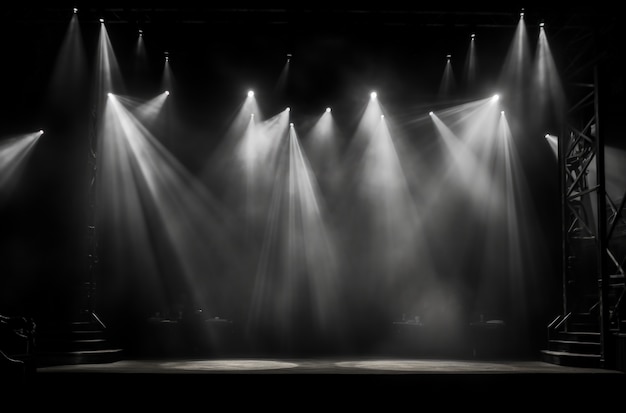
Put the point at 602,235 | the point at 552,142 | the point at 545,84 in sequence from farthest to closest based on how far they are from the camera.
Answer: the point at 552,142 → the point at 545,84 → the point at 602,235

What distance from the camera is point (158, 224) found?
12.6 metres

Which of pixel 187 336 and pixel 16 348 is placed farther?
pixel 187 336

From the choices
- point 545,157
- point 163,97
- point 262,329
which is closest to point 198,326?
point 262,329

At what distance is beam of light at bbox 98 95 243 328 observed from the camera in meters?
12.3

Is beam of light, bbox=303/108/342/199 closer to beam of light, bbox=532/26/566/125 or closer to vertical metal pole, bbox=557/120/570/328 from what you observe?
beam of light, bbox=532/26/566/125

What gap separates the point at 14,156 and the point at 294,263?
20.4 feet

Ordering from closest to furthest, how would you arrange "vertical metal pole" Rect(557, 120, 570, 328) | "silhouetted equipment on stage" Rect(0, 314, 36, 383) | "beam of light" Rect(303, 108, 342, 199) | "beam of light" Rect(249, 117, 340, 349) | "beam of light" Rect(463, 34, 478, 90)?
"silhouetted equipment on stage" Rect(0, 314, 36, 383), "vertical metal pole" Rect(557, 120, 570, 328), "beam of light" Rect(463, 34, 478, 90), "beam of light" Rect(249, 117, 340, 349), "beam of light" Rect(303, 108, 342, 199)

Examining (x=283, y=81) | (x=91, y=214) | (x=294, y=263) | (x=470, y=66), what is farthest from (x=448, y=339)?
(x=91, y=214)

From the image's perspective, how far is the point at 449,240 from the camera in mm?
12922

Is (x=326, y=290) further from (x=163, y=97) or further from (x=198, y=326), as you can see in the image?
(x=163, y=97)

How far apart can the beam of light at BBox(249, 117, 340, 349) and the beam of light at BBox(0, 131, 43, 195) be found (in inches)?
200

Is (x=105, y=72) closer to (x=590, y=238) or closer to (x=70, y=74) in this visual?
(x=70, y=74)
